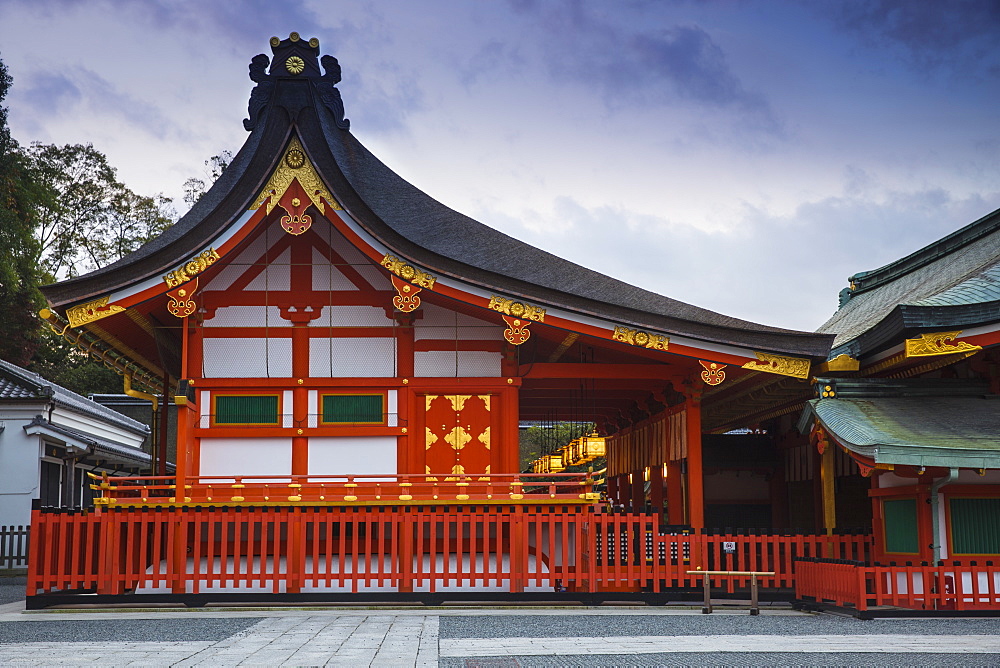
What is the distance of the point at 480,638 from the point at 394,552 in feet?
12.4

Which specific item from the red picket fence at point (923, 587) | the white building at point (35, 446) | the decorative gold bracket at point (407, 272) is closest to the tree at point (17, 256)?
the white building at point (35, 446)

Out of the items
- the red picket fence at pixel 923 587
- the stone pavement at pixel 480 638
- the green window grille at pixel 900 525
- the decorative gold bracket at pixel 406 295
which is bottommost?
the stone pavement at pixel 480 638

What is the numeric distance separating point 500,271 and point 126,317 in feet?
18.8

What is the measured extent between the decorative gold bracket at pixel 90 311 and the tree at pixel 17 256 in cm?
2267

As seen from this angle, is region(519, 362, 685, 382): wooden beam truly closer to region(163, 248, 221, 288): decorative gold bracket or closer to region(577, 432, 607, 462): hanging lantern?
region(577, 432, 607, 462): hanging lantern

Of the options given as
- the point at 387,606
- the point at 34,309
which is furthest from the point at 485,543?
the point at 34,309

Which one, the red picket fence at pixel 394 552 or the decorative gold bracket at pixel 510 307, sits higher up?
the decorative gold bracket at pixel 510 307

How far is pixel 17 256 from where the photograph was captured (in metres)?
36.5

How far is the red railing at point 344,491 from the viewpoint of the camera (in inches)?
541

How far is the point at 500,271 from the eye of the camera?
15.2 m

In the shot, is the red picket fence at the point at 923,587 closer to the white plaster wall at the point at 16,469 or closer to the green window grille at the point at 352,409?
the green window grille at the point at 352,409

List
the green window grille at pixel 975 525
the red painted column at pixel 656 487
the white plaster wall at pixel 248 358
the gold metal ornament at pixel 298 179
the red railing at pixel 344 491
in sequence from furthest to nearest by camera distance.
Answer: the red painted column at pixel 656 487, the white plaster wall at pixel 248 358, the gold metal ornament at pixel 298 179, the red railing at pixel 344 491, the green window grille at pixel 975 525

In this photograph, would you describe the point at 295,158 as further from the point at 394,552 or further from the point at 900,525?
the point at 900,525

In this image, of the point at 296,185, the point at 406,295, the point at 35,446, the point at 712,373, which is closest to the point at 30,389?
the point at 35,446
